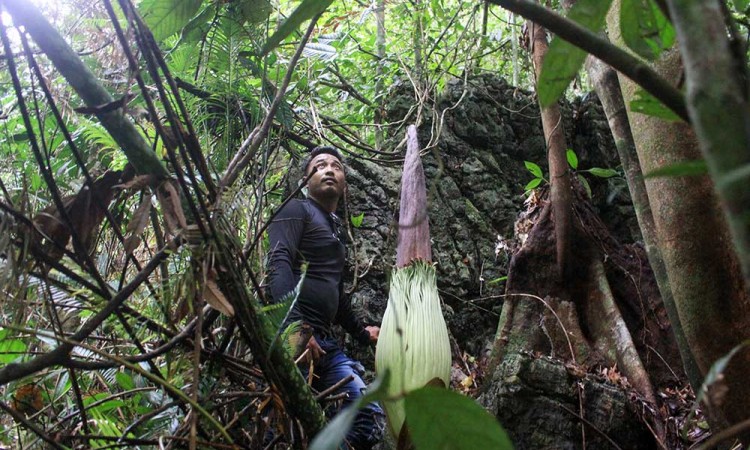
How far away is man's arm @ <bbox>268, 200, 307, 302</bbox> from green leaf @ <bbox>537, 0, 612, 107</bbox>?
1.89 metres

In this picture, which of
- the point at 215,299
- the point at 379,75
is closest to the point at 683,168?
the point at 215,299

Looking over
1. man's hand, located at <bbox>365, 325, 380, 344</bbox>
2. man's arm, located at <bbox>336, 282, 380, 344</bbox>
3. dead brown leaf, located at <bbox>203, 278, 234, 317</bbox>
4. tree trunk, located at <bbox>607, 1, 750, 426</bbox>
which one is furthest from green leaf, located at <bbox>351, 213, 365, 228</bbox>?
dead brown leaf, located at <bbox>203, 278, 234, 317</bbox>

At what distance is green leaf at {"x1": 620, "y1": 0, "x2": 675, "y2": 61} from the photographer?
2.35 feet

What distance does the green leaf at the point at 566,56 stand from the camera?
646mm

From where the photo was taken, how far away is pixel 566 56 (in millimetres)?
681

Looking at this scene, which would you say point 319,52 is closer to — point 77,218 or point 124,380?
point 124,380

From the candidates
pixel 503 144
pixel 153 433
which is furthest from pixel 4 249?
pixel 503 144

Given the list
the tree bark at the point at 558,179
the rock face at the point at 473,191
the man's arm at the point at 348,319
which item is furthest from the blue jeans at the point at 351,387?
the tree bark at the point at 558,179

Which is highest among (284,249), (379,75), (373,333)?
(379,75)

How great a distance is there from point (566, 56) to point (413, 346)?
1.07 meters

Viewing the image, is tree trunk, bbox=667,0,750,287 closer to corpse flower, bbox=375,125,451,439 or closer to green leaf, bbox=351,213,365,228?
corpse flower, bbox=375,125,451,439

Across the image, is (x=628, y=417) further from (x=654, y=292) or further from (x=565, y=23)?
(x=565, y=23)

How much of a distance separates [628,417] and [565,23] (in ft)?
7.25

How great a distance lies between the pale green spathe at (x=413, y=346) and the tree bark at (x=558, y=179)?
4.59ft
